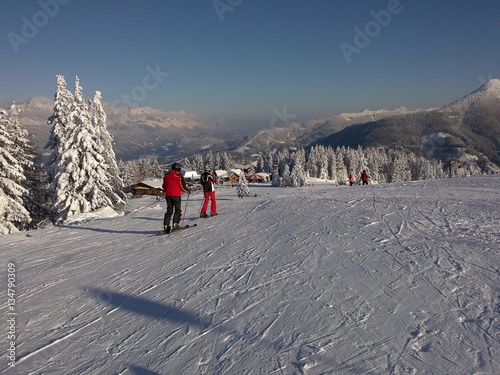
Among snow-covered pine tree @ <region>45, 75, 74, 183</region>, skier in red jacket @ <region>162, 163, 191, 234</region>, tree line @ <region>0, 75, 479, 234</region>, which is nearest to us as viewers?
skier in red jacket @ <region>162, 163, 191, 234</region>

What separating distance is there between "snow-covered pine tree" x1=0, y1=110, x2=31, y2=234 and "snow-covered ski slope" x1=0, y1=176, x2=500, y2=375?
44.1 feet

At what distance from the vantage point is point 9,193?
1928cm

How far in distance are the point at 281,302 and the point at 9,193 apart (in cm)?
2243

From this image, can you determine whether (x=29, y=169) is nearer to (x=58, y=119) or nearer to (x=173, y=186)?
(x=58, y=119)

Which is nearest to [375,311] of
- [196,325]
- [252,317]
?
[252,317]

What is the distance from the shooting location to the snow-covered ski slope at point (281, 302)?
10.5 feet

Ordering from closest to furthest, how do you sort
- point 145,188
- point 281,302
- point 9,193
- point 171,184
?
point 281,302
point 171,184
point 9,193
point 145,188

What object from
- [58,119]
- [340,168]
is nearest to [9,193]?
[58,119]

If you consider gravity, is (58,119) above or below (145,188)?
above

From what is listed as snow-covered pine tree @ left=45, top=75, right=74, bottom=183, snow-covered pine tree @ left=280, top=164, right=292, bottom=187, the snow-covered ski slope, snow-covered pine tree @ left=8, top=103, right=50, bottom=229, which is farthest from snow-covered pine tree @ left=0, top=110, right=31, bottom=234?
snow-covered pine tree @ left=280, top=164, right=292, bottom=187

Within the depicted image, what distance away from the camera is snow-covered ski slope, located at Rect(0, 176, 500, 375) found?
10.5ft

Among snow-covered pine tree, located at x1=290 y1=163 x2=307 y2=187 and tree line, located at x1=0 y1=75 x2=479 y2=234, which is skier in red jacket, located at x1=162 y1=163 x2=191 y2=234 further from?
snow-covered pine tree, located at x1=290 y1=163 x2=307 y2=187

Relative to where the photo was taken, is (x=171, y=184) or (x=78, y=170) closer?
(x=171, y=184)

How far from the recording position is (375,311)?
12.6ft
